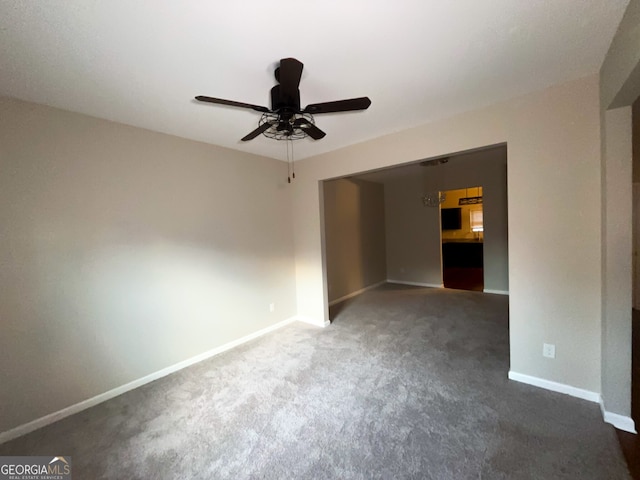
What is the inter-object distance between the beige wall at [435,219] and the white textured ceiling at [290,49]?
317cm

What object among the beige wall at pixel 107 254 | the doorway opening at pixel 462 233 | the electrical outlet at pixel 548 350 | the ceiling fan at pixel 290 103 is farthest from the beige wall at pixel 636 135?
the beige wall at pixel 107 254

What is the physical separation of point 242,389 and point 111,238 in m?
1.80

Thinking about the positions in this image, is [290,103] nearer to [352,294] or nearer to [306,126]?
[306,126]

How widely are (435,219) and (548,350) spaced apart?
409 cm

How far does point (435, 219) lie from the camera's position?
588 centimetres

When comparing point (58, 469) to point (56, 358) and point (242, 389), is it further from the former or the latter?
point (242, 389)

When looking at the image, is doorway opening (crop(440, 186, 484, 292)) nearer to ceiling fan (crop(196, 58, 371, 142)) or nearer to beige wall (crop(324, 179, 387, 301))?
beige wall (crop(324, 179, 387, 301))

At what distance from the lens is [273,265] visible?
12.1 feet

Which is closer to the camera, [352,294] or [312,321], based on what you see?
[312,321]

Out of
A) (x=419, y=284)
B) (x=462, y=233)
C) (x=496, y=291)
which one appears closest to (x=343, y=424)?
(x=496, y=291)

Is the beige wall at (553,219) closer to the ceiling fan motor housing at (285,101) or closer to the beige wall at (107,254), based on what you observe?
the ceiling fan motor housing at (285,101)

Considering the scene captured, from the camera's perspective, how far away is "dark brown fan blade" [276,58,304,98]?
1.36 m

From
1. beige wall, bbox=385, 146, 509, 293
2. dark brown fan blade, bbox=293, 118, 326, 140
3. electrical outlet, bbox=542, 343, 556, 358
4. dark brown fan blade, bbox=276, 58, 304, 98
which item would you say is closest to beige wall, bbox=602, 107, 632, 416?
electrical outlet, bbox=542, 343, 556, 358

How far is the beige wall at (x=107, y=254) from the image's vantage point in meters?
Result: 1.89
